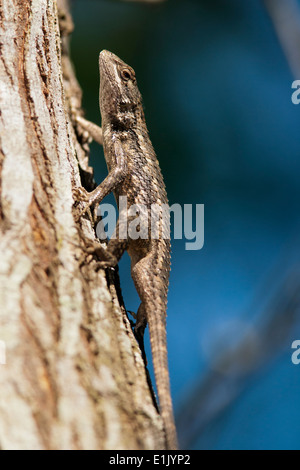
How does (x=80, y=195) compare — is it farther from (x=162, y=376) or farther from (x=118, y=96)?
(x=118, y=96)

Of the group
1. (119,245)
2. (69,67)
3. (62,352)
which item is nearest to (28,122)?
(119,245)

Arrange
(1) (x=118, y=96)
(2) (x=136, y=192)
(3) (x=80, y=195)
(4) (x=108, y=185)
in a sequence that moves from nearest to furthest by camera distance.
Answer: (3) (x=80, y=195), (4) (x=108, y=185), (2) (x=136, y=192), (1) (x=118, y=96)

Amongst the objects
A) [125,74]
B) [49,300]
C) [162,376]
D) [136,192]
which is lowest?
[162,376]

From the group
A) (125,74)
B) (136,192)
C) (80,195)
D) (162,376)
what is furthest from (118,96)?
(162,376)

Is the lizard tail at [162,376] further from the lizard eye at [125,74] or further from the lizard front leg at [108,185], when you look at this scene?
the lizard eye at [125,74]

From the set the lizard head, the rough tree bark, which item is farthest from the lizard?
the rough tree bark

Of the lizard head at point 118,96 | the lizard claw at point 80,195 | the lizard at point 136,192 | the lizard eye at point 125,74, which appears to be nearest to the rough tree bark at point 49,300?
the lizard claw at point 80,195
